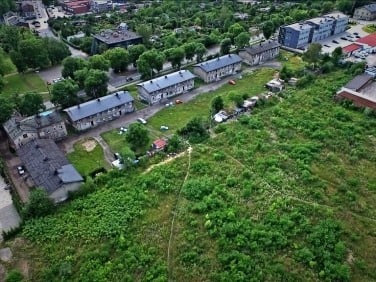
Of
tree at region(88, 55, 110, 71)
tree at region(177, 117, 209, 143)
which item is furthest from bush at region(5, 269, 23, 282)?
tree at region(88, 55, 110, 71)

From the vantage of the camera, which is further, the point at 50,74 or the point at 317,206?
the point at 50,74

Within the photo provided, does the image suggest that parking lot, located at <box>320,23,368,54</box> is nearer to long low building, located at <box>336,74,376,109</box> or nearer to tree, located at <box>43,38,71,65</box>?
long low building, located at <box>336,74,376,109</box>

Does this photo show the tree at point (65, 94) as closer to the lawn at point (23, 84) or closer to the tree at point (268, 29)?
the lawn at point (23, 84)

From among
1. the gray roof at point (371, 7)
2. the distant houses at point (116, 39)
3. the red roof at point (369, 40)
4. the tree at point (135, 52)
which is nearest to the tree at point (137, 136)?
the tree at point (135, 52)

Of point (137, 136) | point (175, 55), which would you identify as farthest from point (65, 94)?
point (175, 55)

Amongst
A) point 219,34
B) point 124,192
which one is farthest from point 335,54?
point 124,192

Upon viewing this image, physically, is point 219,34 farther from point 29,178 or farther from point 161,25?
point 29,178
